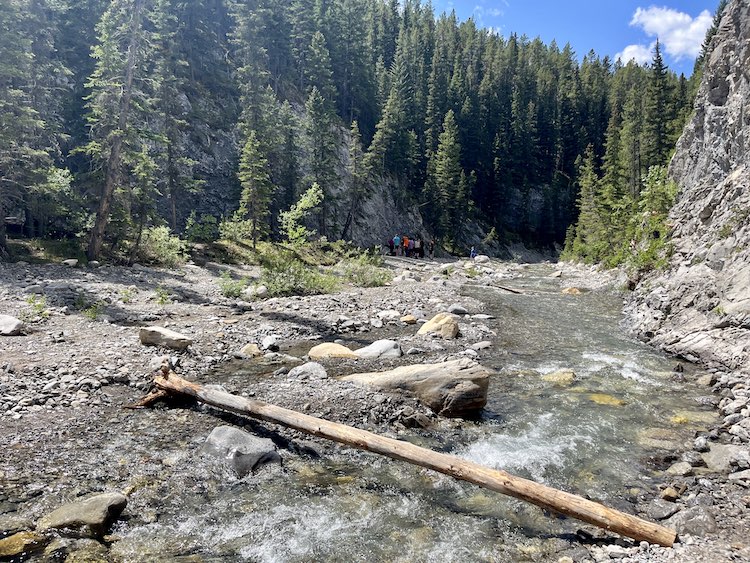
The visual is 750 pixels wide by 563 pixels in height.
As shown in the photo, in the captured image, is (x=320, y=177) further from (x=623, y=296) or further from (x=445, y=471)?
(x=445, y=471)

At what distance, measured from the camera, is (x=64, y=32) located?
49094 mm

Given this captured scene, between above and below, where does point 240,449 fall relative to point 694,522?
below

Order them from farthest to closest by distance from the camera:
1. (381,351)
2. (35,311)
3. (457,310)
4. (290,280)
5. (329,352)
A: (290,280) → (457,310) → (35,311) → (381,351) → (329,352)

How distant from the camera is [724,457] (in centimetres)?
715

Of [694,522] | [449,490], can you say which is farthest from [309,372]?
[694,522]

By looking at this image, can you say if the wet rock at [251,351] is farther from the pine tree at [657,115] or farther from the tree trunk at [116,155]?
the pine tree at [657,115]

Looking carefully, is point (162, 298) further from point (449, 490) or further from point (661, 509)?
point (661, 509)

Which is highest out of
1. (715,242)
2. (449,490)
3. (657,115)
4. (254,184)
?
(657,115)

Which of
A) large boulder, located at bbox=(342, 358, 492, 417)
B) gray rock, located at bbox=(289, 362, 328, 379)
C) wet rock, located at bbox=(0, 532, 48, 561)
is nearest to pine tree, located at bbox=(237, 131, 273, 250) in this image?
gray rock, located at bbox=(289, 362, 328, 379)

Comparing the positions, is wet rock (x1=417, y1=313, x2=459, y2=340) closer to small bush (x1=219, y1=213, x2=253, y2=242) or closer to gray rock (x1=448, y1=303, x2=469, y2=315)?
gray rock (x1=448, y1=303, x2=469, y2=315)

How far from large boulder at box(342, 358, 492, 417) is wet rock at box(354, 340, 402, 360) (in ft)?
8.06

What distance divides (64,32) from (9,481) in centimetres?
5937

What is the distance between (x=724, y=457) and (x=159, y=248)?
28297 mm

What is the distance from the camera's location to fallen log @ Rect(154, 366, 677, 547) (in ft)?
17.1
